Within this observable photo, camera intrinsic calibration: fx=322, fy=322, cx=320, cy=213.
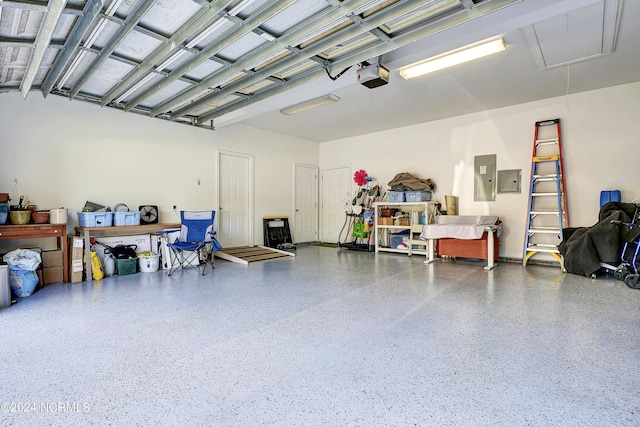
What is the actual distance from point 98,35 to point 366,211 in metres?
5.76

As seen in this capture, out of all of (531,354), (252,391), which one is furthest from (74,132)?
(531,354)

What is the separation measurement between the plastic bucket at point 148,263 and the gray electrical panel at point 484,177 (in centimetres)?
593

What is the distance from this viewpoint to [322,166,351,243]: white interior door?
845 centimetres

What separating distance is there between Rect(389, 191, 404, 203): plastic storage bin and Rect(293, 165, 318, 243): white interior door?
2.52 meters

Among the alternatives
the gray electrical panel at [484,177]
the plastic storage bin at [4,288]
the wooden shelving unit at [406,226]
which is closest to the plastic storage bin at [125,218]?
the plastic storage bin at [4,288]

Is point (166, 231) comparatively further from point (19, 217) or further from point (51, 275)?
point (19, 217)

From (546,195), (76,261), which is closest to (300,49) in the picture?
(76,261)

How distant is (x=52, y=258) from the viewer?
4.33 meters

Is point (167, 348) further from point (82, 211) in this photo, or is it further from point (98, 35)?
point (82, 211)

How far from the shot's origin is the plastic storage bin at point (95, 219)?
15.3ft

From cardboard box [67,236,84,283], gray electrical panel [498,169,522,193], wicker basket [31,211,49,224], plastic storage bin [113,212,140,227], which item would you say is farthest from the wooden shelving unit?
wicker basket [31,211,49,224]

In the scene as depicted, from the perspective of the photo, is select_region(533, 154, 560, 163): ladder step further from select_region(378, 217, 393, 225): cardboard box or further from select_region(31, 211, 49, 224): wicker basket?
select_region(31, 211, 49, 224): wicker basket

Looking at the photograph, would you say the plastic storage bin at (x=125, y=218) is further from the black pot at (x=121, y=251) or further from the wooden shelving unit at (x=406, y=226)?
the wooden shelving unit at (x=406, y=226)

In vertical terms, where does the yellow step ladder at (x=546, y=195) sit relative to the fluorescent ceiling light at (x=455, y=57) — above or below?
below
